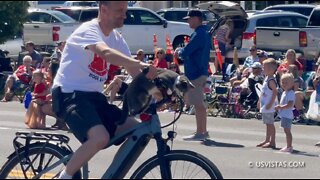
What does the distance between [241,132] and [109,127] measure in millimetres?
8587

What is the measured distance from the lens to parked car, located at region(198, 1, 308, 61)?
80.4 ft

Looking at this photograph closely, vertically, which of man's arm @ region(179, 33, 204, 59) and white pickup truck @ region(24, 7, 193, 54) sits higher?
man's arm @ region(179, 33, 204, 59)

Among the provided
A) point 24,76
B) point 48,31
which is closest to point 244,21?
point 24,76

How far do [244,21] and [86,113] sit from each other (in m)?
18.8

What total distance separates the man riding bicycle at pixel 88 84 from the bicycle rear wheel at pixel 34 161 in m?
0.39

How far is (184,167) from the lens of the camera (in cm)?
667

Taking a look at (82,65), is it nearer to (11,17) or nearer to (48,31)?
(11,17)

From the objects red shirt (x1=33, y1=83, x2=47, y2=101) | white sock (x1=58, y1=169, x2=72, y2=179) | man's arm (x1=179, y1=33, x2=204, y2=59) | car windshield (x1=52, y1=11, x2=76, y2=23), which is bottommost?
red shirt (x1=33, y1=83, x2=47, y2=101)

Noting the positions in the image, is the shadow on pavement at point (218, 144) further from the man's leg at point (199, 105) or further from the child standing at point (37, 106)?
the child standing at point (37, 106)

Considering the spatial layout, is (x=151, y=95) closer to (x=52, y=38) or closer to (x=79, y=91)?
(x=79, y=91)

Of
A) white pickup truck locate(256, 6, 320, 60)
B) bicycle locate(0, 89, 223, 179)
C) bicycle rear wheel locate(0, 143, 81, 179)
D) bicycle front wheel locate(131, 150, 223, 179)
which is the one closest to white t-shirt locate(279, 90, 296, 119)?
bicycle locate(0, 89, 223, 179)

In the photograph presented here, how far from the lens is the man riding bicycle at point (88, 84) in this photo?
673cm

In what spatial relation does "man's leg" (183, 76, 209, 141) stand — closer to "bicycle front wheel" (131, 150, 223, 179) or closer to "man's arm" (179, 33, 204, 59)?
"man's arm" (179, 33, 204, 59)

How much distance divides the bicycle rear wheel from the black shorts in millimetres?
439
